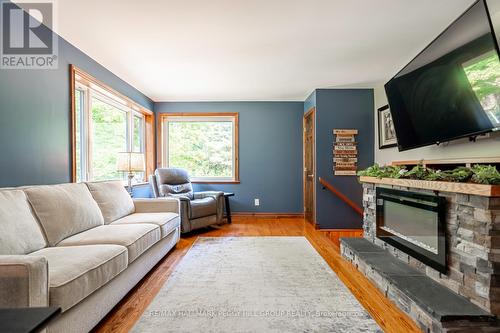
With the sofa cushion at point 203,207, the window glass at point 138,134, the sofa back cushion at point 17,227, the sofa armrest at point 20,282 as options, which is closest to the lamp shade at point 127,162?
the sofa cushion at point 203,207

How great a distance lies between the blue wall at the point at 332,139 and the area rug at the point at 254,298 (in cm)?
141

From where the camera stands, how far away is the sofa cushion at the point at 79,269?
129 cm

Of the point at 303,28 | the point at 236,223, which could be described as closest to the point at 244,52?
the point at 303,28

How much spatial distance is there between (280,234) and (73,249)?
2.73 metres

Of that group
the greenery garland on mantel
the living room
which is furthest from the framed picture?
the greenery garland on mantel

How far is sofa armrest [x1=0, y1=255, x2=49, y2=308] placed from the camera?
3.63 ft

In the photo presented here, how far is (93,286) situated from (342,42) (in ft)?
9.44

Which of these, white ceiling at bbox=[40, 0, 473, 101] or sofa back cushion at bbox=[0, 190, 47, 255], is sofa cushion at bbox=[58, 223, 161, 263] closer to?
sofa back cushion at bbox=[0, 190, 47, 255]

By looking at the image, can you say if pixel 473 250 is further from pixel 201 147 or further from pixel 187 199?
pixel 201 147

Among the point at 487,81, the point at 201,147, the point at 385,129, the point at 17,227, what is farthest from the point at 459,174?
the point at 201,147

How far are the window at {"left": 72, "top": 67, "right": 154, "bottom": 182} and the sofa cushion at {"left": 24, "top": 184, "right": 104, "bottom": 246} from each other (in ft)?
2.06

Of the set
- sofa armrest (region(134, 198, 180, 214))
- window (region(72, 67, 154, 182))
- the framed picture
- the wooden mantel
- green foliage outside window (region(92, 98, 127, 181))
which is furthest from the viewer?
the framed picture

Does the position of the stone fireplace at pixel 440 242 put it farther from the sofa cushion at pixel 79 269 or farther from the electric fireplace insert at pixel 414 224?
the sofa cushion at pixel 79 269

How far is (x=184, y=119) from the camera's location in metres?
5.15
